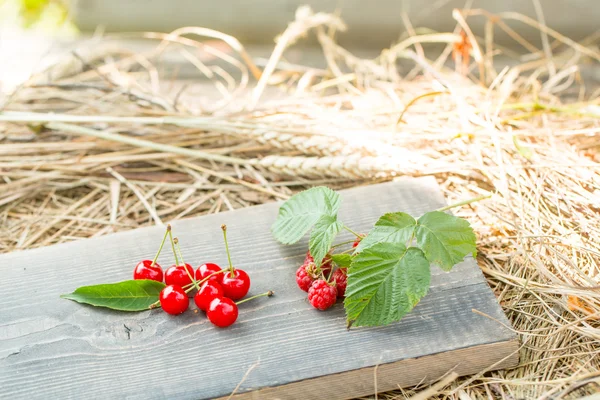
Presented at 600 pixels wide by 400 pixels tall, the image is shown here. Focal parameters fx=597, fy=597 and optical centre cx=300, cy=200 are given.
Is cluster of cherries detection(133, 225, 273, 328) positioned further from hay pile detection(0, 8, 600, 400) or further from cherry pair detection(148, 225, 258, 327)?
hay pile detection(0, 8, 600, 400)

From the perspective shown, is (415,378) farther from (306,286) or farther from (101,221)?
(101,221)

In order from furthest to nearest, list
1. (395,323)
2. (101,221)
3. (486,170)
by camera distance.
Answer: (101,221), (486,170), (395,323)

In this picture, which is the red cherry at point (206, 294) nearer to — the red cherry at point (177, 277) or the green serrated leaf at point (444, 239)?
the red cherry at point (177, 277)

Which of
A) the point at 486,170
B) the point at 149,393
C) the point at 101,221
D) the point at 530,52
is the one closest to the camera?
the point at 149,393

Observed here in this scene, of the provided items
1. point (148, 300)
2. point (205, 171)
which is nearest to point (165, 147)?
point (205, 171)

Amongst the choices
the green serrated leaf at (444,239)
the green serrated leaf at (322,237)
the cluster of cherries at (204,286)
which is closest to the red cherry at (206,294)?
the cluster of cherries at (204,286)

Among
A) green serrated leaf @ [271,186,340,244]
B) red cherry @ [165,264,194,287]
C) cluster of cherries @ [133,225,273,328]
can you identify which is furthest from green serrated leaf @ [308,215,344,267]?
red cherry @ [165,264,194,287]

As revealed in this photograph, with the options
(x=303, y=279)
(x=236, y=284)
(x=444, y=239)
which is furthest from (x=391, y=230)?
(x=236, y=284)
